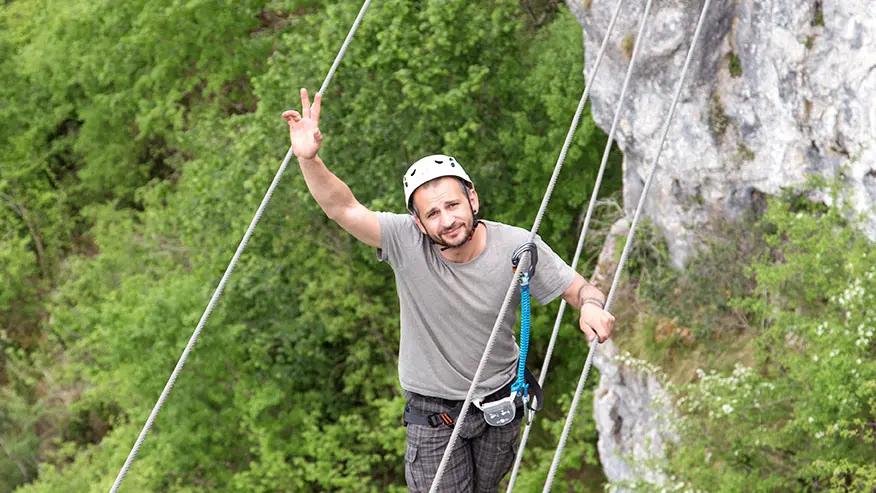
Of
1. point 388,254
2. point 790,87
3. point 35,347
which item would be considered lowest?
point 35,347

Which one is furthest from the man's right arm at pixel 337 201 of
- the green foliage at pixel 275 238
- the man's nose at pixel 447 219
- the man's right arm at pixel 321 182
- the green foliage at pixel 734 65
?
the green foliage at pixel 275 238

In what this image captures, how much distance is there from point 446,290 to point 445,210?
324mm

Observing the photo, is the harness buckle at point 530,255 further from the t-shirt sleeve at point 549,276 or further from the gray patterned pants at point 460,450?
the gray patterned pants at point 460,450

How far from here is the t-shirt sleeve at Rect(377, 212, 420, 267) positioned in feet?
12.4

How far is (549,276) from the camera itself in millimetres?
3875

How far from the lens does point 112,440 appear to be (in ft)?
48.9

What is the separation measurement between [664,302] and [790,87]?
2.57 metres

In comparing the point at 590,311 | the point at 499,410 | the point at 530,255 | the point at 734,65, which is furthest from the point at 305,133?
the point at 734,65

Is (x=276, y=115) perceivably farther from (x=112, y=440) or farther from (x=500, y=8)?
(x=112, y=440)

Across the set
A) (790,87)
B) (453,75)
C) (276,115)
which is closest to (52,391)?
(276,115)

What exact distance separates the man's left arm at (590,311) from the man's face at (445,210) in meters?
0.48

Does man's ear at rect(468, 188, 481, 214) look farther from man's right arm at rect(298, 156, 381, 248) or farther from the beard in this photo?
man's right arm at rect(298, 156, 381, 248)

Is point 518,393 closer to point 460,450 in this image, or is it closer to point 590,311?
point 460,450

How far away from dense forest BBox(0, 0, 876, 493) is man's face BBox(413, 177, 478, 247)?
15.0 ft
